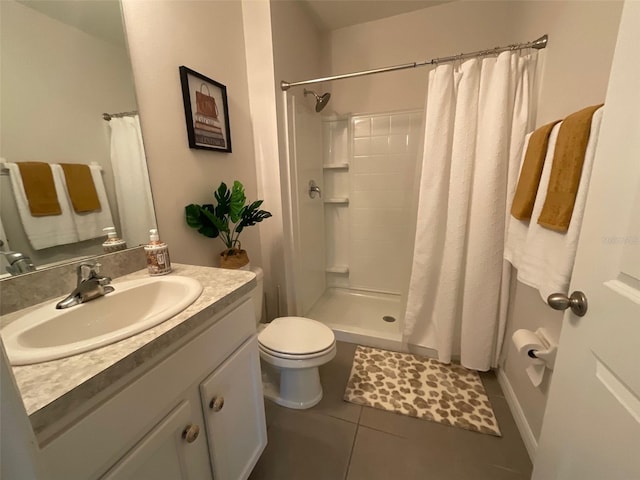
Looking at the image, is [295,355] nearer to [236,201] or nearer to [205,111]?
[236,201]

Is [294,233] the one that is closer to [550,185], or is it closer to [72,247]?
[72,247]

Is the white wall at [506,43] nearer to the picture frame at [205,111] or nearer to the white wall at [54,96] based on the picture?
the picture frame at [205,111]

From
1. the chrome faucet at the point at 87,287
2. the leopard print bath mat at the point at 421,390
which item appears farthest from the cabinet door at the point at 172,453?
the leopard print bath mat at the point at 421,390

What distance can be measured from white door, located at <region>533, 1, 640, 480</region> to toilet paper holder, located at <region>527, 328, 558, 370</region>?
1.19 ft

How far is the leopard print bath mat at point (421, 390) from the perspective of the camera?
52.0 inches

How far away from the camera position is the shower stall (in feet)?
6.48

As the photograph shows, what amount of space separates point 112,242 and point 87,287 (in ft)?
0.79

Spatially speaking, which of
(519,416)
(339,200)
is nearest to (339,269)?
Result: (339,200)

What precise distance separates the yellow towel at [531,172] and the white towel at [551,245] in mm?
25

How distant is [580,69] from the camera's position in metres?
0.91

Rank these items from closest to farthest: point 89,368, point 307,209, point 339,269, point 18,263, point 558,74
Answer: point 89,368 → point 18,263 → point 558,74 → point 307,209 → point 339,269

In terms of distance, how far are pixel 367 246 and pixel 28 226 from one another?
7.19ft

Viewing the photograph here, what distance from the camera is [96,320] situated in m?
0.78

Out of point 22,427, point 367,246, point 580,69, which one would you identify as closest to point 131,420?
point 22,427
